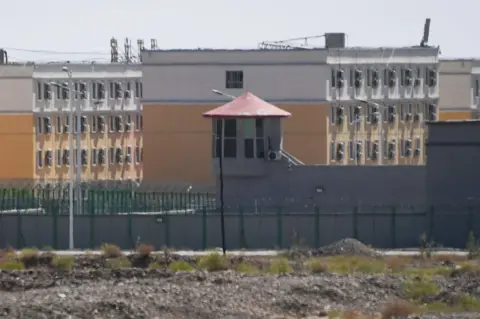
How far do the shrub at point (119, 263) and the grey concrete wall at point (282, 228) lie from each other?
A: 7.20 meters

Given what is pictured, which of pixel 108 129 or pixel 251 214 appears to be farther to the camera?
pixel 108 129

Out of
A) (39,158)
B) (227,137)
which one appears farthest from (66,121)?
(227,137)

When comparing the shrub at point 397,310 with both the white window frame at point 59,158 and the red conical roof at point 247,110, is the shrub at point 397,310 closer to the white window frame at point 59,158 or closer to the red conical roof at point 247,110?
the red conical roof at point 247,110

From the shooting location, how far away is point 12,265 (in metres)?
53.5

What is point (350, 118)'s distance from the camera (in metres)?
92.6

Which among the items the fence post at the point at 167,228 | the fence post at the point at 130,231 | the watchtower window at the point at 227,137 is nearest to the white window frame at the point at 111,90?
the watchtower window at the point at 227,137

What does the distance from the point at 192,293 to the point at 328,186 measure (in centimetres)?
2641

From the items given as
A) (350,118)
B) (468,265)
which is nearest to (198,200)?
(468,265)

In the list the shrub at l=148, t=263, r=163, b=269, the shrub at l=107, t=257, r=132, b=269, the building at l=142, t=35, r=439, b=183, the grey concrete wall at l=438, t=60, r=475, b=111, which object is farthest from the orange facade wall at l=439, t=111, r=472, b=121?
the shrub at l=148, t=263, r=163, b=269

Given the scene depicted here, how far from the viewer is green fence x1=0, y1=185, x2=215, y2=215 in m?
65.1

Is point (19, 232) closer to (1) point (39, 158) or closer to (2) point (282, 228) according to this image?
(2) point (282, 228)

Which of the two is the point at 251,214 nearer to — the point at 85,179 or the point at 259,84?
the point at 259,84

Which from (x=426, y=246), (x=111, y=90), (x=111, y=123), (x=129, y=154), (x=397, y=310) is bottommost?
(x=426, y=246)

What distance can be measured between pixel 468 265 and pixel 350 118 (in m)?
41.6
